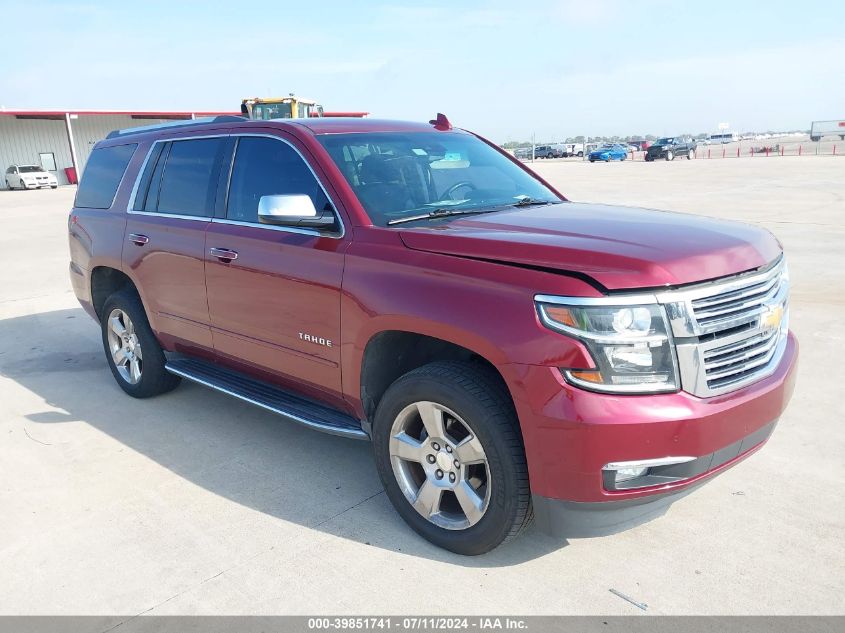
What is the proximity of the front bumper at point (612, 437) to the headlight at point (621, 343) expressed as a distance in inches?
1.8

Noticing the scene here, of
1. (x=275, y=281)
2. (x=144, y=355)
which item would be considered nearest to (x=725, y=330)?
(x=275, y=281)

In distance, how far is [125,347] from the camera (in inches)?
215

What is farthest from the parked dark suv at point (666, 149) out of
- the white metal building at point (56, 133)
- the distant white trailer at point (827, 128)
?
the distant white trailer at point (827, 128)

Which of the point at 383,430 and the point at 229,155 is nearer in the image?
the point at 383,430

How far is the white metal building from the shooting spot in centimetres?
4256

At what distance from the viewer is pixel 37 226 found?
18.4 meters

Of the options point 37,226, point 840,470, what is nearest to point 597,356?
point 840,470

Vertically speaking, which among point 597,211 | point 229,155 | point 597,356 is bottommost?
point 597,356

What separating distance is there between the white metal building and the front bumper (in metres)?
44.6

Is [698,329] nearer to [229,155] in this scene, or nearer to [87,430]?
[229,155]

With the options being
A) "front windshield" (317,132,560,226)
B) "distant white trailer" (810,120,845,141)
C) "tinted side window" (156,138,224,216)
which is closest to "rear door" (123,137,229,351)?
"tinted side window" (156,138,224,216)

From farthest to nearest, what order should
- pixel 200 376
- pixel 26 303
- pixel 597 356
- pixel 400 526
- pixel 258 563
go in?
1. pixel 26 303
2. pixel 200 376
3. pixel 400 526
4. pixel 258 563
5. pixel 597 356

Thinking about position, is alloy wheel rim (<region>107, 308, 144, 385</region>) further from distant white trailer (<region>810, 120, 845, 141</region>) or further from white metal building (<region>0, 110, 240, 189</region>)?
distant white trailer (<region>810, 120, 845, 141</region>)

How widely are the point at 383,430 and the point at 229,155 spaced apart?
6.75 feet
